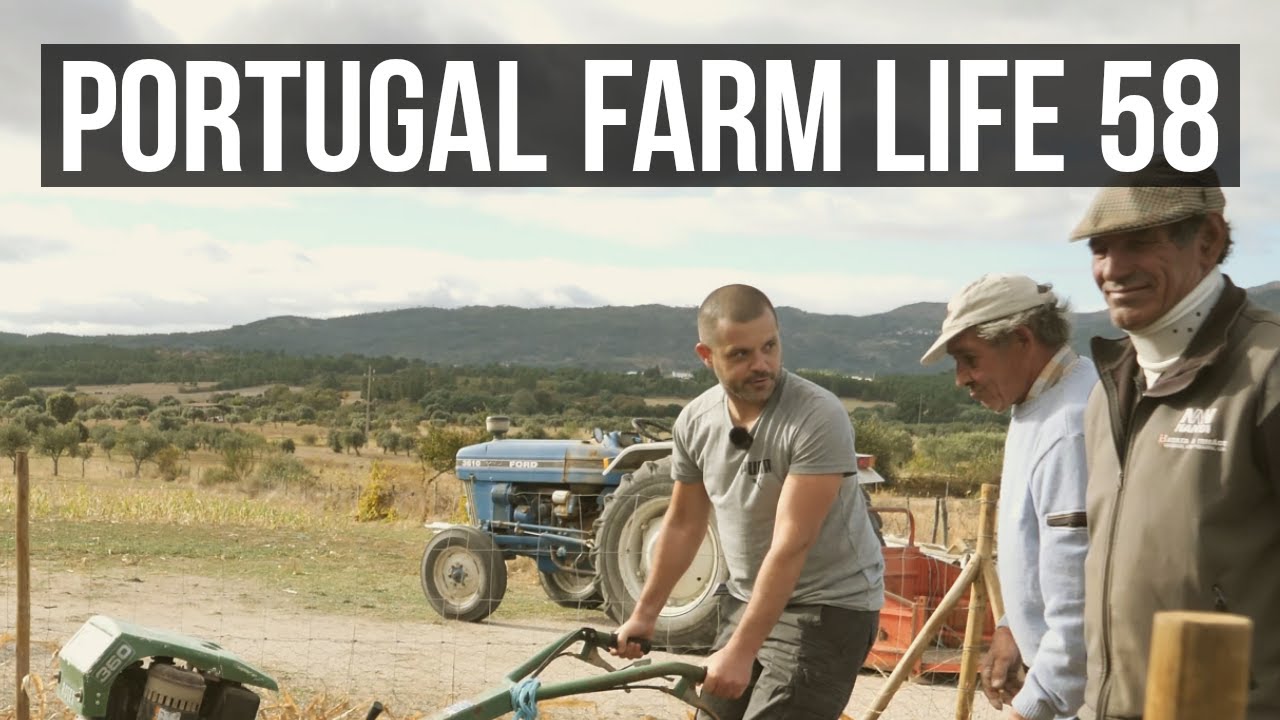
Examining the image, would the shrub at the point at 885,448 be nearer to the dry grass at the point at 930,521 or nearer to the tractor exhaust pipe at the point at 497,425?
the dry grass at the point at 930,521

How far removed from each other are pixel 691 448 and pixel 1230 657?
2617mm

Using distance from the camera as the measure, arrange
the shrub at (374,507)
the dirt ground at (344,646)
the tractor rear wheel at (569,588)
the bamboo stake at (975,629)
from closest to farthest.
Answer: the bamboo stake at (975,629) → the dirt ground at (344,646) → the tractor rear wheel at (569,588) → the shrub at (374,507)

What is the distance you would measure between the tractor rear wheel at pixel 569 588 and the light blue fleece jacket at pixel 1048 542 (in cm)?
809

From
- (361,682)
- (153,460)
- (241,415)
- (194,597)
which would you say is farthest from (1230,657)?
(241,415)

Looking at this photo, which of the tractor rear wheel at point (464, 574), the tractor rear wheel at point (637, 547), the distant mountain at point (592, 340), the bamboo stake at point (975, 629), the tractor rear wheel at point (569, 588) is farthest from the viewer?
the distant mountain at point (592, 340)

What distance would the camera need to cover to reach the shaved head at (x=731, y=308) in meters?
3.71

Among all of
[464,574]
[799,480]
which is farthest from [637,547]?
[799,480]

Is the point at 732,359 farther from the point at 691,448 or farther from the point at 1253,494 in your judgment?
the point at 1253,494

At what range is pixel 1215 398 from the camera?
8.21 feet

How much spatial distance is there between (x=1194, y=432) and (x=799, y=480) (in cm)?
132

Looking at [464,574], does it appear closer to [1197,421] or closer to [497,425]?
[497,425]

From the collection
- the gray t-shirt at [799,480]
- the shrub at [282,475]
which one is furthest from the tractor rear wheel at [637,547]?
the shrub at [282,475]

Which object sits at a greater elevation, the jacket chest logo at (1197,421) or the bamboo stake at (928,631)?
the jacket chest logo at (1197,421)

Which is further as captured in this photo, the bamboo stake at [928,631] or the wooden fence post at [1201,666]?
the bamboo stake at [928,631]
